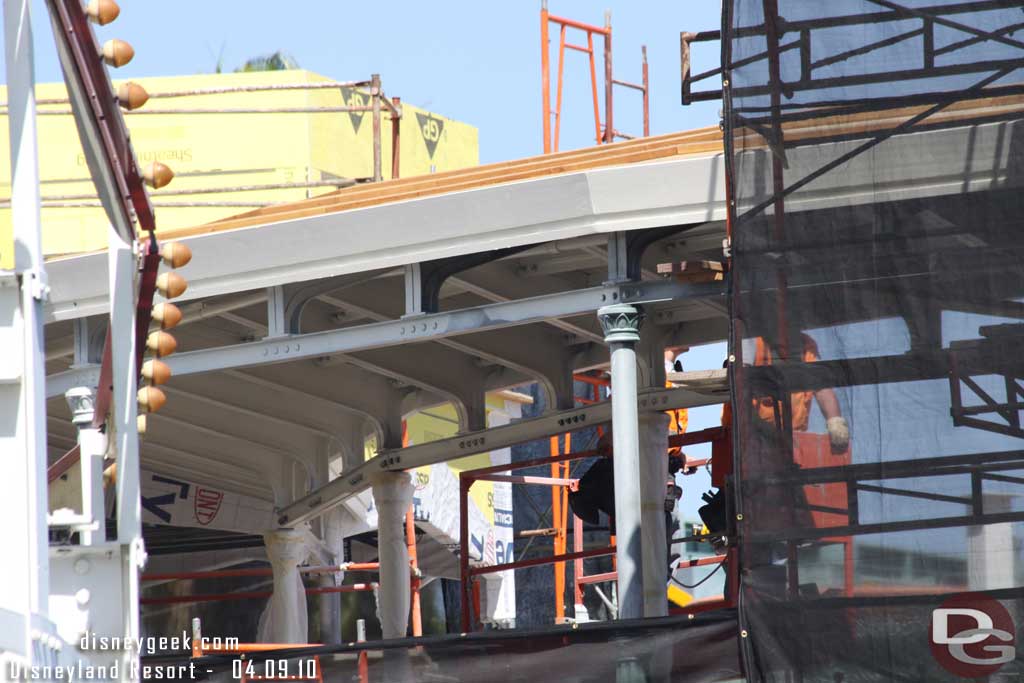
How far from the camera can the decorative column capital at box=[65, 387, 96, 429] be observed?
11.3 metres

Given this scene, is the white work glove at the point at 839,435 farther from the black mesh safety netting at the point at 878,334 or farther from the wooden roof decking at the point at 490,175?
the wooden roof decking at the point at 490,175

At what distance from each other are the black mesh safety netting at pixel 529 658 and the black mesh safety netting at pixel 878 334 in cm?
37

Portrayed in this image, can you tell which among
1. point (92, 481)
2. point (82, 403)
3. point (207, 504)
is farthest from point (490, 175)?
point (207, 504)

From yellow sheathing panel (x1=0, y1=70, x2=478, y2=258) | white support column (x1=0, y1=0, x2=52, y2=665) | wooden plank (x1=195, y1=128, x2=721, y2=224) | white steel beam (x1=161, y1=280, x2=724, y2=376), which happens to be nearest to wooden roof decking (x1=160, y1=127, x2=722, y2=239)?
wooden plank (x1=195, y1=128, x2=721, y2=224)

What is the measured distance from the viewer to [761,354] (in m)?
8.87

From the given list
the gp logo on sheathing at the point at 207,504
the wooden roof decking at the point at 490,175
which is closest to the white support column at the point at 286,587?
the gp logo on sheathing at the point at 207,504

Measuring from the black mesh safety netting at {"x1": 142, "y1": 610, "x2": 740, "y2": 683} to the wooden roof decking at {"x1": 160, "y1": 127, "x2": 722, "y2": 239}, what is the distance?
112 inches

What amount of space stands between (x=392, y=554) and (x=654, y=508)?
2882mm

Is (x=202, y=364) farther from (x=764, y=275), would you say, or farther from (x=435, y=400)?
(x=764, y=275)

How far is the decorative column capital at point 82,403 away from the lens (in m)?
11.3

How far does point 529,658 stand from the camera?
369 inches

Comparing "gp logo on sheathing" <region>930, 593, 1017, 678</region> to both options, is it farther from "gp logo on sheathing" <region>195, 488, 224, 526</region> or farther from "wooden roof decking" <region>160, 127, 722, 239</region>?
"gp logo on sheathing" <region>195, 488, 224, 526</region>

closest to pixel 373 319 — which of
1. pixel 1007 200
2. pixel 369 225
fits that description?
pixel 369 225

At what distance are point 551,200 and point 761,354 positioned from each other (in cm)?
187
